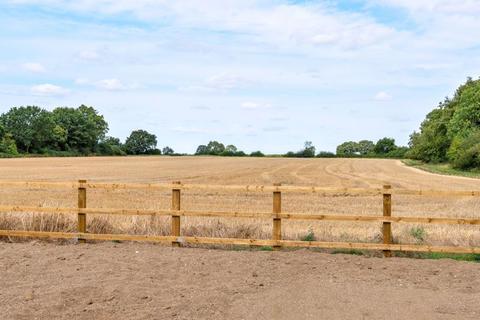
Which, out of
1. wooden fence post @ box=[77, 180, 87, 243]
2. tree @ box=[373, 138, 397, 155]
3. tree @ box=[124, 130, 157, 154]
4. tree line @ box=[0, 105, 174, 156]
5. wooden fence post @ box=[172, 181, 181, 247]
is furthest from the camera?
tree @ box=[373, 138, 397, 155]

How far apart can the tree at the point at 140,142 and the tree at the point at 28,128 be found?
59.1 feet

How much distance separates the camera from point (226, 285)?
780cm

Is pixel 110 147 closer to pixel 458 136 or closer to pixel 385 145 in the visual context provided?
pixel 385 145

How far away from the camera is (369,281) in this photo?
8117mm

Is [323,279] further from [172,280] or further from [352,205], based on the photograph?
[352,205]

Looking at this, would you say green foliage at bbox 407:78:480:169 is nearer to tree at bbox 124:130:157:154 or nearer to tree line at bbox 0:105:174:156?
tree line at bbox 0:105:174:156

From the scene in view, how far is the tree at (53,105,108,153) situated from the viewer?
138500mm

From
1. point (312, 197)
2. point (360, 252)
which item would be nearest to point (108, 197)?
point (312, 197)

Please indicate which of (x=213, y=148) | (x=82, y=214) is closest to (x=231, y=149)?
(x=213, y=148)

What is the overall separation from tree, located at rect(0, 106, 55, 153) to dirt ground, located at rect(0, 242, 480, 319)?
12228 centimetres

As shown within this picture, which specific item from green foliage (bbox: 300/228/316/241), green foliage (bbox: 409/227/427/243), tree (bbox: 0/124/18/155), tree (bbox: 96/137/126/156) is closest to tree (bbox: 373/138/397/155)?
tree (bbox: 96/137/126/156)

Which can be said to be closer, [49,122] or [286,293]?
[286,293]

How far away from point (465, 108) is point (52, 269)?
67370mm

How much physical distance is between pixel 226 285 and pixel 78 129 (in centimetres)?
13681
